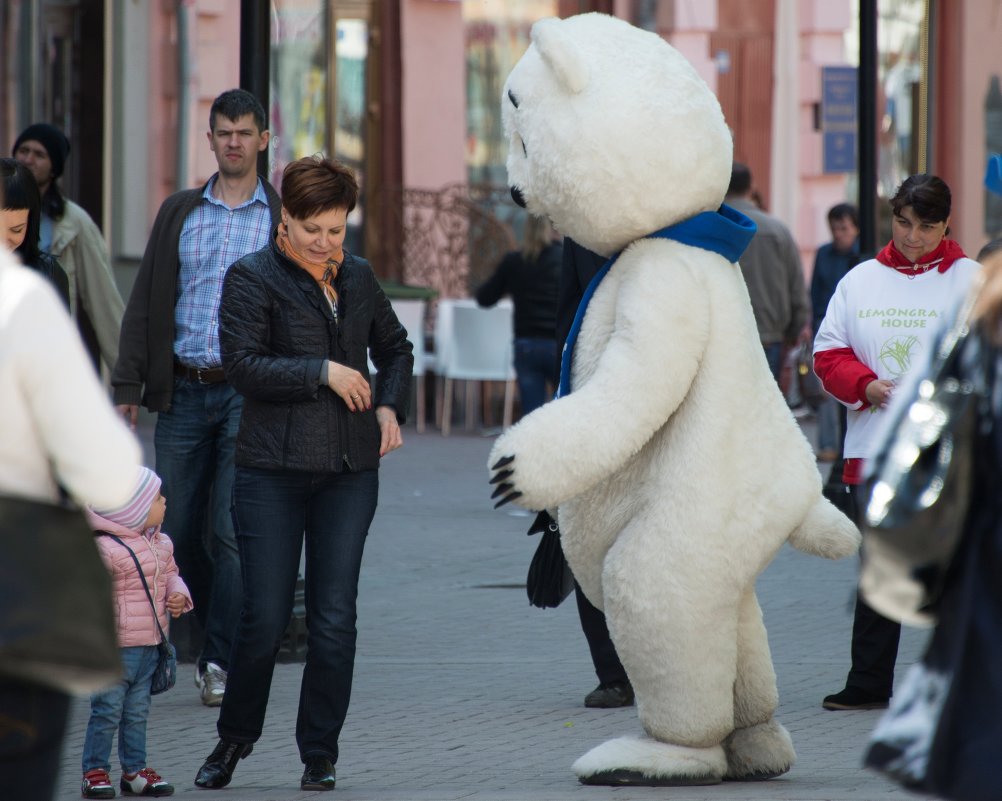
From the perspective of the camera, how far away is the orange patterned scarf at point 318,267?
5.30 m

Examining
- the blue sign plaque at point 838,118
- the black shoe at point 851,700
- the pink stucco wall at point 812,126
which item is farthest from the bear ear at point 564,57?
the pink stucco wall at point 812,126

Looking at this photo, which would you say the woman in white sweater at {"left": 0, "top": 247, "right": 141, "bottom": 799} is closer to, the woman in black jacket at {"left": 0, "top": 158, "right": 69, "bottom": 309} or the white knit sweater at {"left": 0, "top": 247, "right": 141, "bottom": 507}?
the white knit sweater at {"left": 0, "top": 247, "right": 141, "bottom": 507}

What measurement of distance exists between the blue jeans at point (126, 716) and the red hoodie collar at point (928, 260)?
2807 mm

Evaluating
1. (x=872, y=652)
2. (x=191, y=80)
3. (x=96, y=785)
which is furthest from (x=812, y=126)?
(x=96, y=785)

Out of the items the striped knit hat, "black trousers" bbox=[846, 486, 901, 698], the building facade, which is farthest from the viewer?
the building facade

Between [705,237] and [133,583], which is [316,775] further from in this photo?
[705,237]

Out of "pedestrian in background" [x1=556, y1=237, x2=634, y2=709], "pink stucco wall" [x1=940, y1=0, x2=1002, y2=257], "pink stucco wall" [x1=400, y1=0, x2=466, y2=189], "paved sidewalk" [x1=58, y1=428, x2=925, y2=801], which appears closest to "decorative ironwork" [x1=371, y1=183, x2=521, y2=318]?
"pink stucco wall" [x1=400, y1=0, x2=466, y2=189]

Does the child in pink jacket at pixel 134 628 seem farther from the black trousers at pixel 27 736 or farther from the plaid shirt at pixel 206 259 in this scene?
the black trousers at pixel 27 736

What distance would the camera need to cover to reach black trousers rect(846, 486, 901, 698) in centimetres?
643

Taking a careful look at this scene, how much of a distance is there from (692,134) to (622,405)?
0.79 meters

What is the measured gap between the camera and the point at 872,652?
6.46 meters

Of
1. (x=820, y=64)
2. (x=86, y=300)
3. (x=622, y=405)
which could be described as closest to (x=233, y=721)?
(x=622, y=405)

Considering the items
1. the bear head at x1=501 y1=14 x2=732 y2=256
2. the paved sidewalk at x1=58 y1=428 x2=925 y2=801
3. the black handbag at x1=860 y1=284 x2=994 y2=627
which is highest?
the bear head at x1=501 y1=14 x2=732 y2=256

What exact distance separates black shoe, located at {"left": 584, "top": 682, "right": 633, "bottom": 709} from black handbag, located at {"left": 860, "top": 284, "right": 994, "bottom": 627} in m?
3.49
